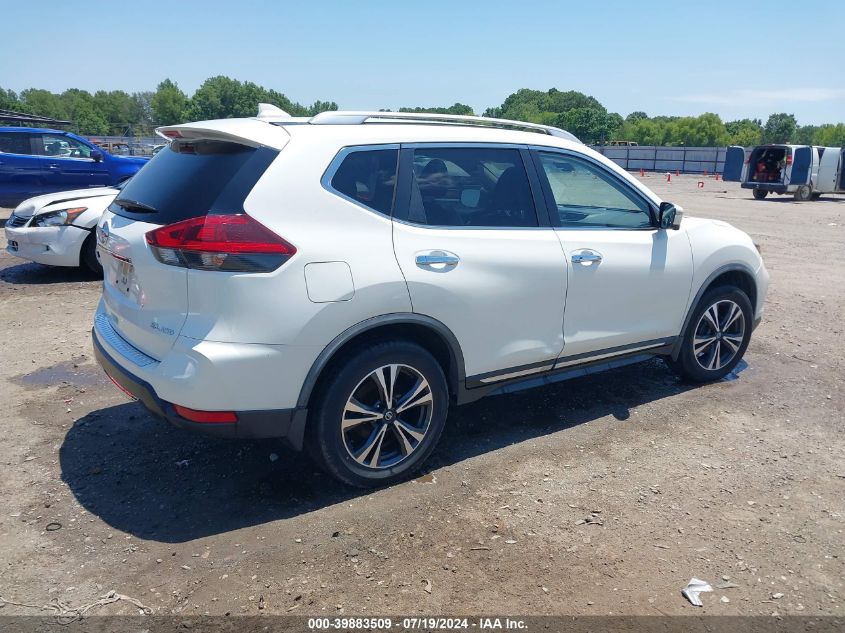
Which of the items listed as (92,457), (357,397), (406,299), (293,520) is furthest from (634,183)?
(92,457)

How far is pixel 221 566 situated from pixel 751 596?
2330 millimetres

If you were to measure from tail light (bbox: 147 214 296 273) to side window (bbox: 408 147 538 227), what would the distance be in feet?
2.73

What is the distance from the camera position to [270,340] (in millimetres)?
3111

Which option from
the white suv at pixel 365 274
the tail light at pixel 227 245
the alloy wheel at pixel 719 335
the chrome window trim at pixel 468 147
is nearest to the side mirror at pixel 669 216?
the white suv at pixel 365 274

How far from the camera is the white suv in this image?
310cm

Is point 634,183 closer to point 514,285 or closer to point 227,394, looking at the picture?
point 514,285

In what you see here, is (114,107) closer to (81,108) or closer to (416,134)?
(81,108)

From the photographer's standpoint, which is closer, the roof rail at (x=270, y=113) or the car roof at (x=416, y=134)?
the car roof at (x=416, y=134)

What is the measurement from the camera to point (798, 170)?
2412 cm

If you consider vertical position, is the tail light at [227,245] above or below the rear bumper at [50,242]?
above

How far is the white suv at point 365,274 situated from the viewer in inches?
122

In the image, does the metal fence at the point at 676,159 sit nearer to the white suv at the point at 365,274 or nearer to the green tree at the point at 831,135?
the white suv at the point at 365,274

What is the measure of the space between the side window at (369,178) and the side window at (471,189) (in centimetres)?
14

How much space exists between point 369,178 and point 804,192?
83.6 ft
